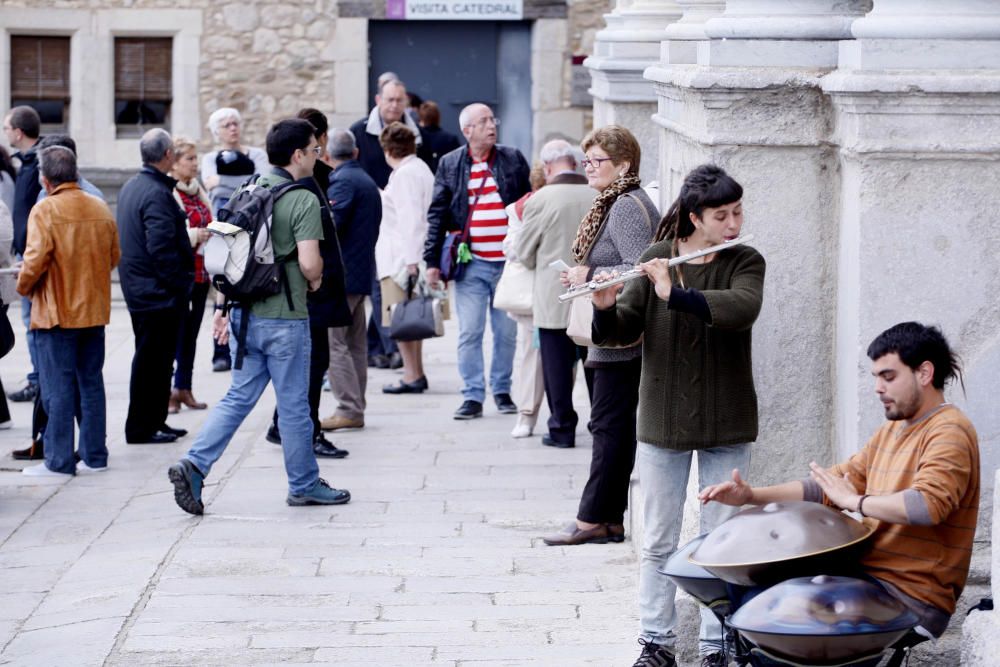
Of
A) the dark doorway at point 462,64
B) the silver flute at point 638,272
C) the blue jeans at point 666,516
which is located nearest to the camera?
the silver flute at point 638,272

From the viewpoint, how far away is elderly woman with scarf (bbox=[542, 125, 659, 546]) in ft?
22.1

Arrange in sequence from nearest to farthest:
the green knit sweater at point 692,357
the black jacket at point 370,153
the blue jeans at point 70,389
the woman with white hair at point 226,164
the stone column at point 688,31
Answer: the green knit sweater at point 692,357
the stone column at point 688,31
the blue jeans at point 70,389
the woman with white hair at point 226,164
the black jacket at point 370,153

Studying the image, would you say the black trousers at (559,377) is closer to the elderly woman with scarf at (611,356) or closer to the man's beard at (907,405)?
the elderly woman with scarf at (611,356)

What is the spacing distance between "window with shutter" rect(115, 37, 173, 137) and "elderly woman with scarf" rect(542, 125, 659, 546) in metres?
11.4

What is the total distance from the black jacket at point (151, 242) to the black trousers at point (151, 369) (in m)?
0.09

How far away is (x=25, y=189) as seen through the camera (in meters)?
10.4

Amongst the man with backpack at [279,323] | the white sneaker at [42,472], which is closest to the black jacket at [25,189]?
the white sneaker at [42,472]

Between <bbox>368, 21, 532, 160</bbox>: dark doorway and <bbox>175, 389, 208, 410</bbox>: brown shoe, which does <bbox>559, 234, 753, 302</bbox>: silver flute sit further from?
<bbox>368, 21, 532, 160</bbox>: dark doorway

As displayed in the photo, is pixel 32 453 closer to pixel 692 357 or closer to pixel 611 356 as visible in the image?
pixel 611 356

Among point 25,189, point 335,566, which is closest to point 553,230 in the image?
point 335,566

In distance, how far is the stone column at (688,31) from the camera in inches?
275

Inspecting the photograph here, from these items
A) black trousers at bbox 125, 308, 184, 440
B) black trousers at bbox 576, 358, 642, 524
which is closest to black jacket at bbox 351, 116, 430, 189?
black trousers at bbox 125, 308, 184, 440

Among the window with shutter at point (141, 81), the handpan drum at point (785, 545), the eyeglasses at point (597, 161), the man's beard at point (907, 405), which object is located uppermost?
the window with shutter at point (141, 81)

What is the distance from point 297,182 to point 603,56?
3.16m
